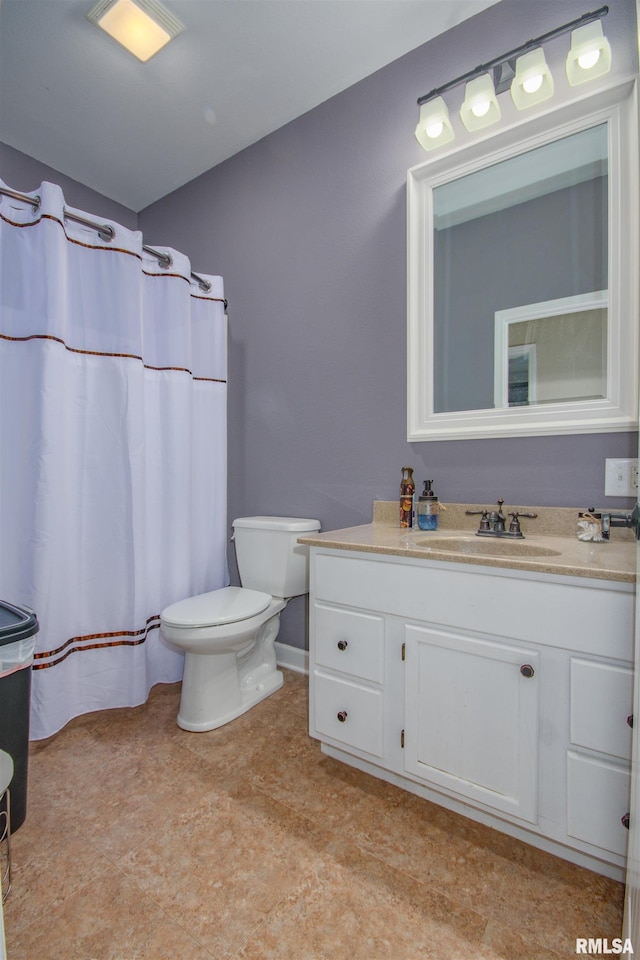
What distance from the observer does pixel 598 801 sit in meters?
1.07

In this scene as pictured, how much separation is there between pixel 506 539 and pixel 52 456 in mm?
1566

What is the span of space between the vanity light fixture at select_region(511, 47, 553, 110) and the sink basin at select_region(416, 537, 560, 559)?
1.43 meters

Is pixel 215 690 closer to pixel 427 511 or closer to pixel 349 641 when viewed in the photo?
pixel 349 641

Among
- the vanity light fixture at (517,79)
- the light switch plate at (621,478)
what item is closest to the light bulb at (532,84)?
the vanity light fixture at (517,79)

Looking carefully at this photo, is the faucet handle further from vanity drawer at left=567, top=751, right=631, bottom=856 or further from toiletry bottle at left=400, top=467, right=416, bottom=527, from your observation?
vanity drawer at left=567, top=751, right=631, bottom=856

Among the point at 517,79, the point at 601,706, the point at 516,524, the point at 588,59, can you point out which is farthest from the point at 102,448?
the point at 588,59

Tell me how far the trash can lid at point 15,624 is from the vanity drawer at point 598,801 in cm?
135

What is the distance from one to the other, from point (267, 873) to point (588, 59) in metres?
2.43

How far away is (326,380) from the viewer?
2.11 meters

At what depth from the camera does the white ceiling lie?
5.62 feet

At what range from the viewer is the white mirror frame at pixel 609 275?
4.64 feet

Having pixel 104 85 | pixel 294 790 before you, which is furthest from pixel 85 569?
pixel 104 85

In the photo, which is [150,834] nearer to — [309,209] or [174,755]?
[174,755]

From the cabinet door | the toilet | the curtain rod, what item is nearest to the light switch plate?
the cabinet door
